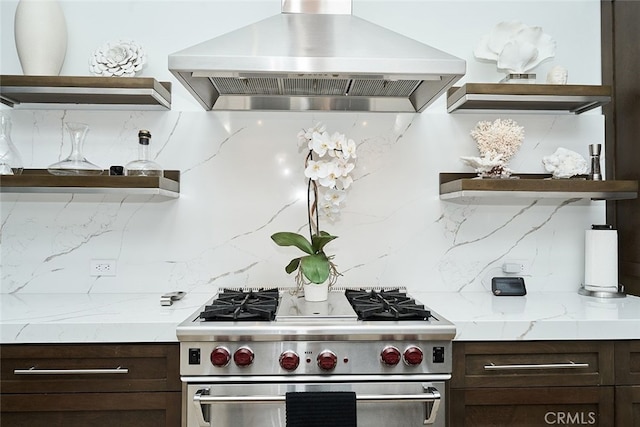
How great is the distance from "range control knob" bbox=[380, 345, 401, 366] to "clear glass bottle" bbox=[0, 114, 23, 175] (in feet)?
5.55

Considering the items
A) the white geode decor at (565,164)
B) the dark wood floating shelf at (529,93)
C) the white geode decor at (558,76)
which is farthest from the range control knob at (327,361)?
the white geode decor at (558,76)

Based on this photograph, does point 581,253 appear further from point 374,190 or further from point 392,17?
point 392,17

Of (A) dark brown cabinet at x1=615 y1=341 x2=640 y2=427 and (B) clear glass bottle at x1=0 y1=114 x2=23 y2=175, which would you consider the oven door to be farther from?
(B) clear glass bottle at x1=0 y1=114 x2=23 y2=175

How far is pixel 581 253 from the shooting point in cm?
239

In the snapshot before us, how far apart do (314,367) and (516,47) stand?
5.32 feet

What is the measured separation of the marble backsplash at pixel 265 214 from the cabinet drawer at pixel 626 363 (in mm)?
656

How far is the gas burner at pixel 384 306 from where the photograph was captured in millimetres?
1715

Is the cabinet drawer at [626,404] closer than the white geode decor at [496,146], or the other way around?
the cabinet drawer at [626,404]

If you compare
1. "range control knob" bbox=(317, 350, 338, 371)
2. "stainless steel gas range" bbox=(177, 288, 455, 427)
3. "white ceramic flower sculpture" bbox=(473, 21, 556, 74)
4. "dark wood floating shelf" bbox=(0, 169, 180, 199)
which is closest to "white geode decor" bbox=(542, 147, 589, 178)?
"white ceramic flower sculpture" bbox=(473, 21, 556, 74)

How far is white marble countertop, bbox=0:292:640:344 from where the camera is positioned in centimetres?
164

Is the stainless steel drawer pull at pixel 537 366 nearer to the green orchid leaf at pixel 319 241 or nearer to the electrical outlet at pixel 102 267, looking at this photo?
the green orchid leaf at pixel 319 241

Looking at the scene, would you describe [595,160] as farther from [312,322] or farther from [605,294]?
[312,322]

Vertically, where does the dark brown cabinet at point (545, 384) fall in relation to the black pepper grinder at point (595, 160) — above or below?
below

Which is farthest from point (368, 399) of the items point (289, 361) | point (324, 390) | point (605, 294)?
point (605, 294)
